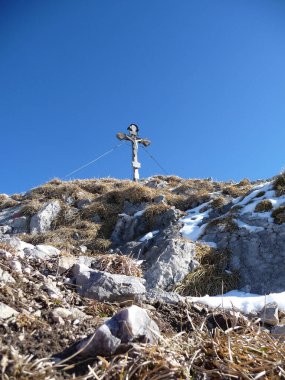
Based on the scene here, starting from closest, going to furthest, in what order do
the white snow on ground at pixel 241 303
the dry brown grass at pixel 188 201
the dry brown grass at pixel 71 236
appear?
1. the white snow on ground at pixel 241 303
2. the dry brown grass at pixel 71 236
3. the dry brown grass at pixel 188 201

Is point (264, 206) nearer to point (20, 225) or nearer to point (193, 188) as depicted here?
point (193, 188)

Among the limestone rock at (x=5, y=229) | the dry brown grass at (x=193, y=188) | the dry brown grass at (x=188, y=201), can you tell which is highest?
the dry brown grass at (x=193, y=188)

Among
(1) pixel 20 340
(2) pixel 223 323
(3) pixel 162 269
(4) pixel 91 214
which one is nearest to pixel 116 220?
(4) pixel 91 214

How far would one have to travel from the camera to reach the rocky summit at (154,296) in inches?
63.8

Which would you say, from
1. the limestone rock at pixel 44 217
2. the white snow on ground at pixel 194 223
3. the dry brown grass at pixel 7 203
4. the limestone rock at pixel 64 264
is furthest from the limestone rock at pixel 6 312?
the dry brown grass at pixel 7 203

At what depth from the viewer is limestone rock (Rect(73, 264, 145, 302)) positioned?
10.1 ft

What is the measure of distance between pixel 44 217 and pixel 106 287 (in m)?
8.99

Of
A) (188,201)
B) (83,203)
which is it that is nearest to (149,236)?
(188,201)

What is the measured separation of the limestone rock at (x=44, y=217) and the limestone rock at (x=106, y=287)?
328 inches

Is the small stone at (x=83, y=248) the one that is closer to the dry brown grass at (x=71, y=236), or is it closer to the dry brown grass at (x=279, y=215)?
the dry brown grass at (x=71, y=236)

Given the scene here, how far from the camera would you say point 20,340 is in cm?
171

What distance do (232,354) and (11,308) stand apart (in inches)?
53.1

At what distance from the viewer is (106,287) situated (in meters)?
3.15

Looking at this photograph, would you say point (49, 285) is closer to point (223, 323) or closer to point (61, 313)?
point (61, 313)
